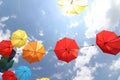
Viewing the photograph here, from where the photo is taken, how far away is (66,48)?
751 inches

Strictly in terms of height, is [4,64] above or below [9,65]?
above

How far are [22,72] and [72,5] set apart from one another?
6.98 m

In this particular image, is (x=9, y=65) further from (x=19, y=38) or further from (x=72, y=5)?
(x=72, y=5)

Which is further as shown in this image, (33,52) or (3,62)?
(3,62)

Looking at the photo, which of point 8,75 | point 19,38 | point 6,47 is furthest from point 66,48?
point 8,75

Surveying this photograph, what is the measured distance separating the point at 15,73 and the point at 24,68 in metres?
0.80

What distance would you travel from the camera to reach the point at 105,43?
56.5 feet

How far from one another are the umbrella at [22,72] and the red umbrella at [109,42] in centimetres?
717

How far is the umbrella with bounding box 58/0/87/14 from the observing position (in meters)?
18.5

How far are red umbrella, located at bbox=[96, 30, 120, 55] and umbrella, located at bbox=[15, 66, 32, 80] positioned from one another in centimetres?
717

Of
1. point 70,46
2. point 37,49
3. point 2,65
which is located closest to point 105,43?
point 70,46

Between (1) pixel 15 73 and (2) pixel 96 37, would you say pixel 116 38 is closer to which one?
(2) pixel 96 37

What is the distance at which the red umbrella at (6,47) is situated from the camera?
19.5m

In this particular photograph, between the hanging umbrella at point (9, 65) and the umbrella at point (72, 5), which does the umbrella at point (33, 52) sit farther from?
the umbrella at point (72, 5)
